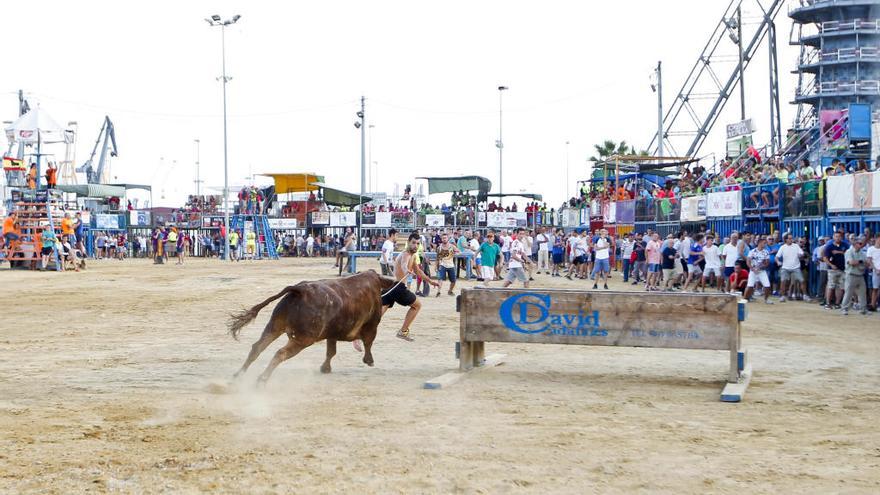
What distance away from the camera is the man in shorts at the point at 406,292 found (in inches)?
476

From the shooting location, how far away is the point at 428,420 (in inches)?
327

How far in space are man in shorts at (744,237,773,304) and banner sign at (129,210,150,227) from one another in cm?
4552

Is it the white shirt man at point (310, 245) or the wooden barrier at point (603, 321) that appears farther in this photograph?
the white shirt man at point (310, 245)

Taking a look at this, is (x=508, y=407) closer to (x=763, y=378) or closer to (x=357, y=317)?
(x=357, y=317)

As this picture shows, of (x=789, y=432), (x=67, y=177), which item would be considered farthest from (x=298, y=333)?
(x=67, y=177)

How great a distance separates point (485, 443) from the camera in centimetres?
734

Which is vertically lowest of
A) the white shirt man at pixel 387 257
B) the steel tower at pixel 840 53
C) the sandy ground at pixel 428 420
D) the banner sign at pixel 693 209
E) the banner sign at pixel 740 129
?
the sandy ground at pixel 428 420

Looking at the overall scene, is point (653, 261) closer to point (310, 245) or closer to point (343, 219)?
point (343, 219)

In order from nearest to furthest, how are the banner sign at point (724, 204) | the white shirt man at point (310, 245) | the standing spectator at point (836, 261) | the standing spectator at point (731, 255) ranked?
1. the standing spectator at point (836, 261)
2. the standing spectator at point (731, 255)
3. the banner sign at point (724, 204)
4. the white shirt man at point (310, 245)

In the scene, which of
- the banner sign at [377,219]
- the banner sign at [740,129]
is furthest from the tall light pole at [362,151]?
the banner sign at [740,129]

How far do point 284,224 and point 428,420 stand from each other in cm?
5145

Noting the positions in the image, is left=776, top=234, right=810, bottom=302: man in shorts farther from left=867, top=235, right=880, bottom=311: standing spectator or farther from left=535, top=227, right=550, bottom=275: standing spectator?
left=535, top=227, right=550, bottom=275: standing spectator

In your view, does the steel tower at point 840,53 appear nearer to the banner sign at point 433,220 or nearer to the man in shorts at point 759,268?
the banner sign at point 433,220

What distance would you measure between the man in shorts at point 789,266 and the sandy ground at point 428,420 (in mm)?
6777
